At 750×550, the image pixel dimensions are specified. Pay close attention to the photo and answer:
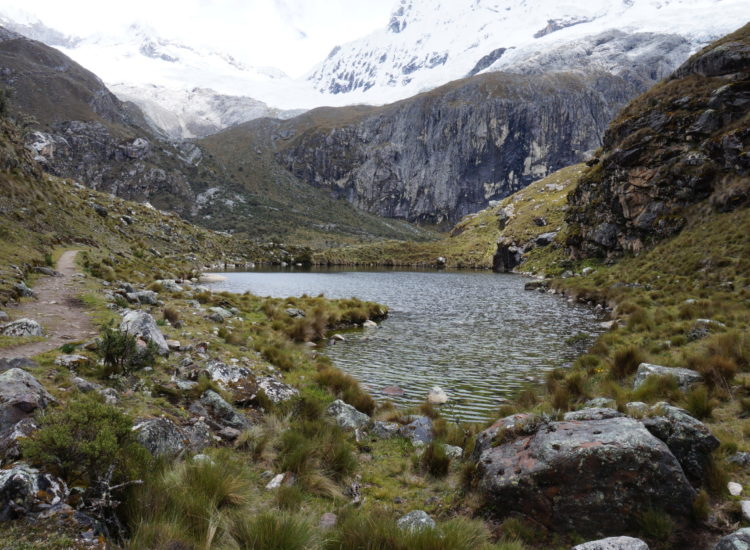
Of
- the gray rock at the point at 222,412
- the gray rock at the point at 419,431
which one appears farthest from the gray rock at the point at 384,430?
the gray rock at the point at 222,412

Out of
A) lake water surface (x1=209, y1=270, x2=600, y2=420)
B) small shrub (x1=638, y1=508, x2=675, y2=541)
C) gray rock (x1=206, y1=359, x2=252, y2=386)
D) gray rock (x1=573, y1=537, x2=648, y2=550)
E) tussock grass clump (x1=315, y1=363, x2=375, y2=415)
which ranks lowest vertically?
lake water surface (x1=209, y1=270, x2=600, y2=420)

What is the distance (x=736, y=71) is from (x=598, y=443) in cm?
5489

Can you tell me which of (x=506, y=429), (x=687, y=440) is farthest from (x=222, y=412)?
(x=687, y=440)

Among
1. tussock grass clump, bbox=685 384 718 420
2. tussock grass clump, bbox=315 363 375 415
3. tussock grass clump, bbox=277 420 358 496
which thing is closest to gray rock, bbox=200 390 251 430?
tussock grass clump, bbox=277 420 358 496

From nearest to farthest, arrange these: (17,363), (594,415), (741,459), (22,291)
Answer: (741,459) < (594,415) < (17,363) < (22,291)

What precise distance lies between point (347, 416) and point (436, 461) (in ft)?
11.2

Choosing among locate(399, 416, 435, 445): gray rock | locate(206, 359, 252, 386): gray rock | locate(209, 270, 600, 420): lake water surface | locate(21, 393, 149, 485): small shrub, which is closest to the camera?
locate(21, 393, 149, 485): small shrub

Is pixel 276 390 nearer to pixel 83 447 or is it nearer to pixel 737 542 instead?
pixel 83 447

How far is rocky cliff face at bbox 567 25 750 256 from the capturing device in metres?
35.4

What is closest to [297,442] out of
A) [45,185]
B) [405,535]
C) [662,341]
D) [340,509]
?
[340,509]

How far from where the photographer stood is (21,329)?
35.7 feet

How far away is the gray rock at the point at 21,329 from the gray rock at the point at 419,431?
34.1 feet

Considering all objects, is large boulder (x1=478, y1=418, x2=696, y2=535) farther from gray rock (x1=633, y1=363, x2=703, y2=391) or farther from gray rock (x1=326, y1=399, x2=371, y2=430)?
gray rock (x1=633, y1=363, x2=703, y2=391)

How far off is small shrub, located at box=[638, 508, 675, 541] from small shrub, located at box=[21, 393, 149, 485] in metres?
7.05
